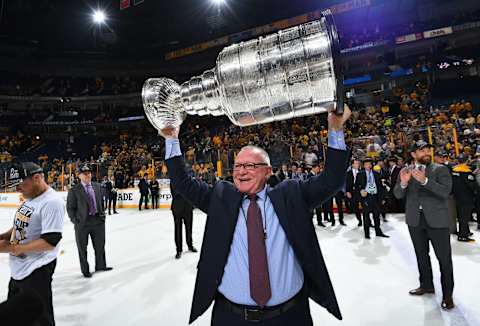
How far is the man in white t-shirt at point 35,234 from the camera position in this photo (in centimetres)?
201

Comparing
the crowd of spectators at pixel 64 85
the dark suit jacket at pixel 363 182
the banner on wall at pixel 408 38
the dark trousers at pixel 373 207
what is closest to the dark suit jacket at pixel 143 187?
the dark suit jacket at pixel 363 182

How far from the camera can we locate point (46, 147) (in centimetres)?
2344

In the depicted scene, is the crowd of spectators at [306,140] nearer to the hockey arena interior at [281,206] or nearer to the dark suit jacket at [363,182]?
the hockey arena interior at [281,206]

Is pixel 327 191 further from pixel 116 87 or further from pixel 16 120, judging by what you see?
pixel 16 120

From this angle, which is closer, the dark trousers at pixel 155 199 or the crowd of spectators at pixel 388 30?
the dark trousers at pixel 155 199

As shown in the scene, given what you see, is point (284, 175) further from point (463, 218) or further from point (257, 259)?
point (257, 259)

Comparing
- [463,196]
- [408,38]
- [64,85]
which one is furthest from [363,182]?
[64,85]

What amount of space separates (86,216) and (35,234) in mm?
2442

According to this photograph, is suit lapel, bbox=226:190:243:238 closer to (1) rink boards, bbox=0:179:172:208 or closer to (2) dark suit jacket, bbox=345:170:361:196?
(2) dark suit jacket, bbox=345:170:361:196

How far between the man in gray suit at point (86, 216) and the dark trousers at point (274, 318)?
11.9ft

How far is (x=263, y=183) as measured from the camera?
161 centimetres

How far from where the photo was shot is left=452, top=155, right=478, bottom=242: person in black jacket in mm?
5102

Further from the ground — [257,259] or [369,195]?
[257,259]

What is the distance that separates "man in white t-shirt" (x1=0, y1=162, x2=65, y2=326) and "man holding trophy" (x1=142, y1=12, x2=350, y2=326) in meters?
1.12
